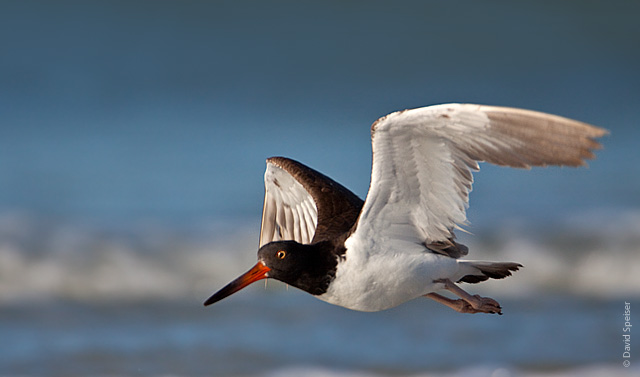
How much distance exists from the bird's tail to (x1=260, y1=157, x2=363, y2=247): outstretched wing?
1327 mm

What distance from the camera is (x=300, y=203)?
9844 millimetres

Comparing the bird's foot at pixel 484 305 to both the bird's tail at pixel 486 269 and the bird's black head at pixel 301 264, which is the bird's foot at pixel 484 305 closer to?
the bird's tail at pixel 486 269

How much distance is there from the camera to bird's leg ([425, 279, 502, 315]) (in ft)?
25.6

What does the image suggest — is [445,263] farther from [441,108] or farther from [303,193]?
[303,193]

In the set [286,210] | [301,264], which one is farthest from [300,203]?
[301,264]

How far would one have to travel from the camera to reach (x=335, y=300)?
7527 millimetres

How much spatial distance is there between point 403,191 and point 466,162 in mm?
639

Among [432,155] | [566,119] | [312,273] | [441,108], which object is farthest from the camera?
[312,273]

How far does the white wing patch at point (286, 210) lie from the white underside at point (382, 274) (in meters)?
2.28

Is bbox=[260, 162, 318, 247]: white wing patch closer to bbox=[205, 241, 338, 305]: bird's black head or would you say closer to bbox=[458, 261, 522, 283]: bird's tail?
bbox=[205, 241, 338, 305]: bird's black head

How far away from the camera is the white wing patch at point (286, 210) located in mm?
9773

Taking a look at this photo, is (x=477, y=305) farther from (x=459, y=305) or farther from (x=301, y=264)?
(x=301, y=264)

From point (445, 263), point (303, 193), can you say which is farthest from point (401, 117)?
point (303, 193)

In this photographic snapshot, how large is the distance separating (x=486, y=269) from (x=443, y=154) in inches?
64.9
